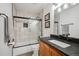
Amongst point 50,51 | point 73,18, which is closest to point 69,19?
point 73,18

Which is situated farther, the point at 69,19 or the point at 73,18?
the point at 69,19

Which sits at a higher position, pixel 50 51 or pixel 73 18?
pixel 73 18

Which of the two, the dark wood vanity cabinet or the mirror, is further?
the mirror

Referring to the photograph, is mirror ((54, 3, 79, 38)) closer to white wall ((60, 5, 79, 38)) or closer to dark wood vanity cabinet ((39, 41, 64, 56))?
white wall ((60, 5, 79, 38))

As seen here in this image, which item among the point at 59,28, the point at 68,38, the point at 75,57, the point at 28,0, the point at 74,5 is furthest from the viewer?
the point at 59,28

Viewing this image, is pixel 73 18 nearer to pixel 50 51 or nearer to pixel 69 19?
pixel 69 19

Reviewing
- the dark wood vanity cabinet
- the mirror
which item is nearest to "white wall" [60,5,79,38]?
the mirror

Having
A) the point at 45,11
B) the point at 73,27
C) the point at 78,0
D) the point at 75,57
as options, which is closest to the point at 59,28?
the point at 73,27

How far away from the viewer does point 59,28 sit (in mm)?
1971

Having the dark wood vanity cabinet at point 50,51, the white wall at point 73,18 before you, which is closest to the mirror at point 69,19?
the white wall at point 73,18

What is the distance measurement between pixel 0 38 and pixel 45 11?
1.31 meters

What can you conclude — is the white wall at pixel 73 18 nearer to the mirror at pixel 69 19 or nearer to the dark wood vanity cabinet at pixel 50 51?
the mirror at pixel 69 19

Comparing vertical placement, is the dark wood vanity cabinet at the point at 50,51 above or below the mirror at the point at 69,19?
below

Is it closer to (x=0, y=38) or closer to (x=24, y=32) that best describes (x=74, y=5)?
(x=0, y=38)
